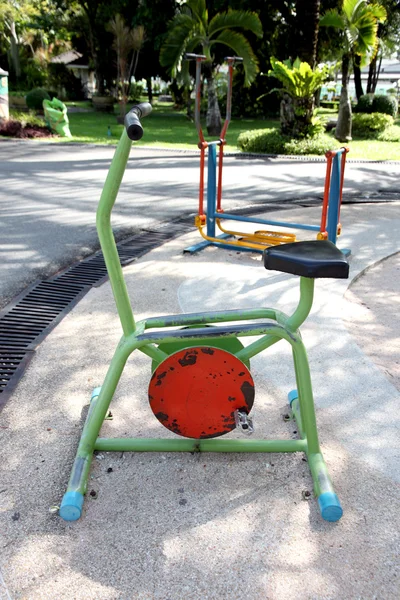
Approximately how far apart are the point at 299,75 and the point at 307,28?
1174mm

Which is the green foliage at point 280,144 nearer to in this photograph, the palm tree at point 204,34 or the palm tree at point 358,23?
the palm tree at point 204,34

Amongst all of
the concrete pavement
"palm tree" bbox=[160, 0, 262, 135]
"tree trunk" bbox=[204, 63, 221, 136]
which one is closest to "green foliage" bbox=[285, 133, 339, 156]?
"palm tree" bbox=[160, 0, 262, 135]

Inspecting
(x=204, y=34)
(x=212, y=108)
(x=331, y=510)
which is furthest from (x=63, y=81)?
(x=331, y=510)

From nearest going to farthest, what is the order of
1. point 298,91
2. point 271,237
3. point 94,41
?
1. point 271,237
2. point 298,91
3. point 94,41

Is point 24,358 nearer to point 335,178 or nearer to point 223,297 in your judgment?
point 223,297

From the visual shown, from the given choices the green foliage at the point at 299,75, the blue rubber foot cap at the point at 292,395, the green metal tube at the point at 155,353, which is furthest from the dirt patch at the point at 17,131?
the green metal tube at the point at 155,353

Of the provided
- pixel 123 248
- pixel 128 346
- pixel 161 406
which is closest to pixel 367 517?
pixel 161 406

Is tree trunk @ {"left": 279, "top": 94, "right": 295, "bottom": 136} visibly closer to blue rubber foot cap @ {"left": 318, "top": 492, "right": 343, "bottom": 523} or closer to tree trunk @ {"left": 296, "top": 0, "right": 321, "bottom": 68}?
tree trunk @ {"left": 296, "top": 0, "right": 321, "bottom": 68}

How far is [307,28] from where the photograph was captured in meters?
12.6

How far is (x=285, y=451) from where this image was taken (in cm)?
233

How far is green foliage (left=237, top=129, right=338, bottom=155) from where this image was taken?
13391mm

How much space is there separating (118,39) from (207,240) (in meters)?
15.3

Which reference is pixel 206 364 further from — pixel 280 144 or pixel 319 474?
pixel 280 144

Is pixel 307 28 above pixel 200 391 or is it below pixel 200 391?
above
